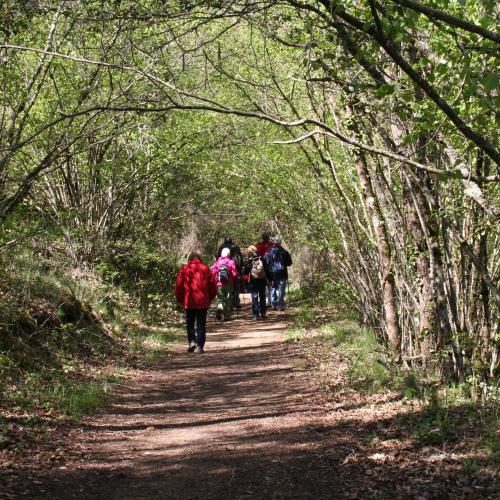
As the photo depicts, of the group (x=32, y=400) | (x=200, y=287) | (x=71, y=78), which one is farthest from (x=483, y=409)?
(x=71, y=78)

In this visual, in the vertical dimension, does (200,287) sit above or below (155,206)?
below

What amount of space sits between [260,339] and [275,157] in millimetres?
3837

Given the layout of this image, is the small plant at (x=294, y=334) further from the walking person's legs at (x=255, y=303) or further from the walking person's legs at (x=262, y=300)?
the walking person's legs at (x=255, y=303)

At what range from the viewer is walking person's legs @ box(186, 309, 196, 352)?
1343cm

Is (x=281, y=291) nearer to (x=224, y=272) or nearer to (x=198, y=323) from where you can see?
(x=224, y=272)

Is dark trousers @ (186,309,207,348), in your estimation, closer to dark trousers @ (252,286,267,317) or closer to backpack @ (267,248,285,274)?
dark trousers @ (252,286,267,317)

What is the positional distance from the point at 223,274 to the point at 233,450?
461 inches

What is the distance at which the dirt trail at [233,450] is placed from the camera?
5473 mm

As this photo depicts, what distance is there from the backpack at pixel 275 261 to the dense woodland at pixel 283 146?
1600 mm

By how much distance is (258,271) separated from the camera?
1936 cm

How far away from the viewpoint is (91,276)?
15.8 m

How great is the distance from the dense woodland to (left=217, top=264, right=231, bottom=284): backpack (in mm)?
1694

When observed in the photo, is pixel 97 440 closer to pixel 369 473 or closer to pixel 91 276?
pixel 369 473

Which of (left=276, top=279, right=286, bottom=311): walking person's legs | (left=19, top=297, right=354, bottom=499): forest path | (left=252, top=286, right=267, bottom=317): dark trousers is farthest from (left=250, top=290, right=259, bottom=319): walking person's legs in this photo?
(left=19, top=297, right=354, bottom=499): forest path
